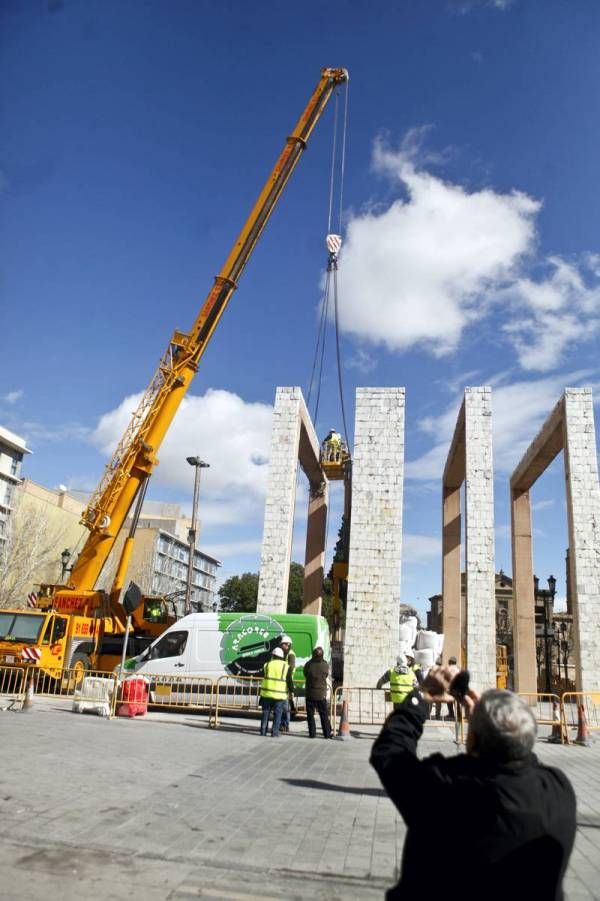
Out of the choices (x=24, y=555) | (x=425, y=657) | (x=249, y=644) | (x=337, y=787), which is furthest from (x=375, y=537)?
(x=24, y=555)

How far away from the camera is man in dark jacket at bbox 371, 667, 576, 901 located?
1.90m

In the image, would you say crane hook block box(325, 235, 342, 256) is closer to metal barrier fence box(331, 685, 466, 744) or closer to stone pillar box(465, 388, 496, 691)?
stone pillar box(465, 388, 496, 691)

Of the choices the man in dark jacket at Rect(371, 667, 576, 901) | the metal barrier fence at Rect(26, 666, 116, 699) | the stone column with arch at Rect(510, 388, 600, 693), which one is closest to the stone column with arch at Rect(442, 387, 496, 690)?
the stone column with arch at Rect(510, 388, 600, 693)

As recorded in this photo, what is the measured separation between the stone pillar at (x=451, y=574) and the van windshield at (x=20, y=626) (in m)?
Answer: 14.2

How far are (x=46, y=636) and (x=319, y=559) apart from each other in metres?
13.7

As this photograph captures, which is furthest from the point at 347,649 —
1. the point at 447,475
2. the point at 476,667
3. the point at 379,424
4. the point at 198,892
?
the point at 198,892

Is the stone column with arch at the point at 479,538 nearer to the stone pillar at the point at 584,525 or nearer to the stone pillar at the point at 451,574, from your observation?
the stone pillar at the point at 584,525

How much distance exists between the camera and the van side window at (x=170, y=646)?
51.3 ft

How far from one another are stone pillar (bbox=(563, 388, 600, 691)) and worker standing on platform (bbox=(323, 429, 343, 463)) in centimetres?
1089

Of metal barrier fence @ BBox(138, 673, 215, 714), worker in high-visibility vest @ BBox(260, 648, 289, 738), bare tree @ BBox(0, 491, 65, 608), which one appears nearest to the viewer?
worker in high-visibility vest @ BBox(260, 648, 289, 738)

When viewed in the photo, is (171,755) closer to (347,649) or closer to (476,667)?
(347,649)

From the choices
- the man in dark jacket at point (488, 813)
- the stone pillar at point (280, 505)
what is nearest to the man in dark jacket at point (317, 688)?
the stone pillar at point (280, 505)

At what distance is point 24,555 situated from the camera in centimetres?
3522

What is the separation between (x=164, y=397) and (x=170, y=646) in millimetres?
7198
